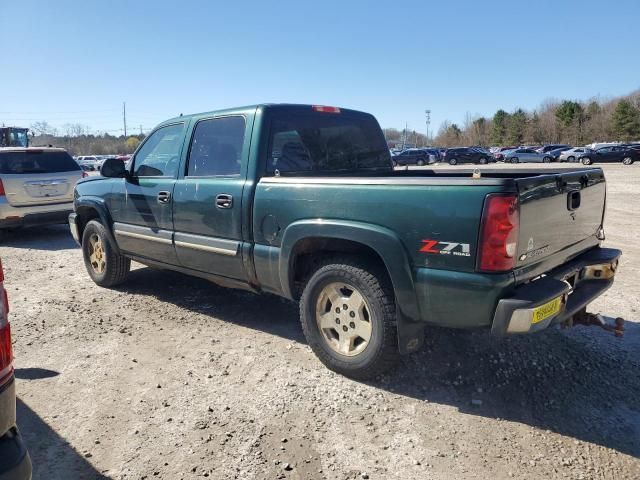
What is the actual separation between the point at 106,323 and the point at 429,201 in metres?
3.49

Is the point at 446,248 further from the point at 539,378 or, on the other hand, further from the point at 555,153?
the point at 555,153

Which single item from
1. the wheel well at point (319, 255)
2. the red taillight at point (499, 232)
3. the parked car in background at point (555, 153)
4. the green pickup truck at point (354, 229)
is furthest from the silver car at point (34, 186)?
the parked car in background at point (555, 153)

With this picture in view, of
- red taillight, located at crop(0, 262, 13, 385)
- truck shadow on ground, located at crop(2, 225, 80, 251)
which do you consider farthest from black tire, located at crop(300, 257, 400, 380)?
truck shadow on ground, located at crop(2, 225, 80, 251)

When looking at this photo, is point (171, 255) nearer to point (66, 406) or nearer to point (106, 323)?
point (106, 323)

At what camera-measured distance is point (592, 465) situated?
2615mm

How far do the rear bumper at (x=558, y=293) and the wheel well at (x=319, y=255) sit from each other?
843mm

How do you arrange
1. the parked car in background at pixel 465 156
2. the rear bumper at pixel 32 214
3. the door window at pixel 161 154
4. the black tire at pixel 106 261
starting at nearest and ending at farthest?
the door window at pixel 161 154, the black tire at pixel 106 261, the rear bumper at pixel 32 214, the parked car in background at pixel 465 156

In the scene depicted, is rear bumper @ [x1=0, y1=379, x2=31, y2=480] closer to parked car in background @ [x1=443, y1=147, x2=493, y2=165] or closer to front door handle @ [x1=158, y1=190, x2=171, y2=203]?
front door handle @ [x1=158, y1=190, x2=171, y2=203]

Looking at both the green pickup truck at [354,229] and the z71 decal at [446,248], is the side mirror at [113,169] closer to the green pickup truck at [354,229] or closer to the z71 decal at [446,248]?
the green pickup truck at [354,229]

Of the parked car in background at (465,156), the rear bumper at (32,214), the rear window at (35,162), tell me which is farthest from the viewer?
the parked car in background at (465,156)

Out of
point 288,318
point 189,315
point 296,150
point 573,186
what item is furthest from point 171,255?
point 573,186

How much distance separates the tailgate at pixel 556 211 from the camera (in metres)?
2.82

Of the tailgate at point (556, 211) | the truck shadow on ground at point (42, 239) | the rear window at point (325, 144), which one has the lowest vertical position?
the truck shadow on ground at point (42, 239)

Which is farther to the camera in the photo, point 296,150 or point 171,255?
point 171,255
